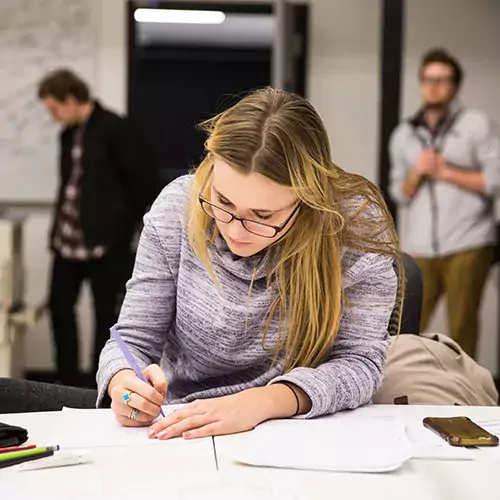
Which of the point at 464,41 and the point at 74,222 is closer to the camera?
the point at 74,222

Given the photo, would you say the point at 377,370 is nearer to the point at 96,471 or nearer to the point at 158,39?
the point at 96,471

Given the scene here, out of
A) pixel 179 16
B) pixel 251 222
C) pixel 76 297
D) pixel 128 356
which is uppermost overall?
pixel 179 16

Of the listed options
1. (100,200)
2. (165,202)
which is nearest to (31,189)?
(100,200)

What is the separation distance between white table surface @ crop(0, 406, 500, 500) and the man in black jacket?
2284mm

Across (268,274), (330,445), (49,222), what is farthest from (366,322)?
(49,222)

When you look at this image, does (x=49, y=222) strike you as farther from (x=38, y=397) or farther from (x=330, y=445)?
(x=330, y=445)

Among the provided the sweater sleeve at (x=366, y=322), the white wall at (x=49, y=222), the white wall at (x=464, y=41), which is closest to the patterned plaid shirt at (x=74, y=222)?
the white wall at (x=49, y=222)

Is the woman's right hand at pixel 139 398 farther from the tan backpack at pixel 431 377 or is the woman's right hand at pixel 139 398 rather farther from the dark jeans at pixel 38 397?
the tan backpack at pixel 431 377

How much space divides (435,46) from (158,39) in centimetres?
130

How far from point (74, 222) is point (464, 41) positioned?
1.91 m

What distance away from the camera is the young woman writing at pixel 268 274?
1.34 meters

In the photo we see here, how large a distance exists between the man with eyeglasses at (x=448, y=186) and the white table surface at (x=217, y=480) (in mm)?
2277

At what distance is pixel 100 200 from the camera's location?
3.42 metres

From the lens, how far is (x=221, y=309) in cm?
146
